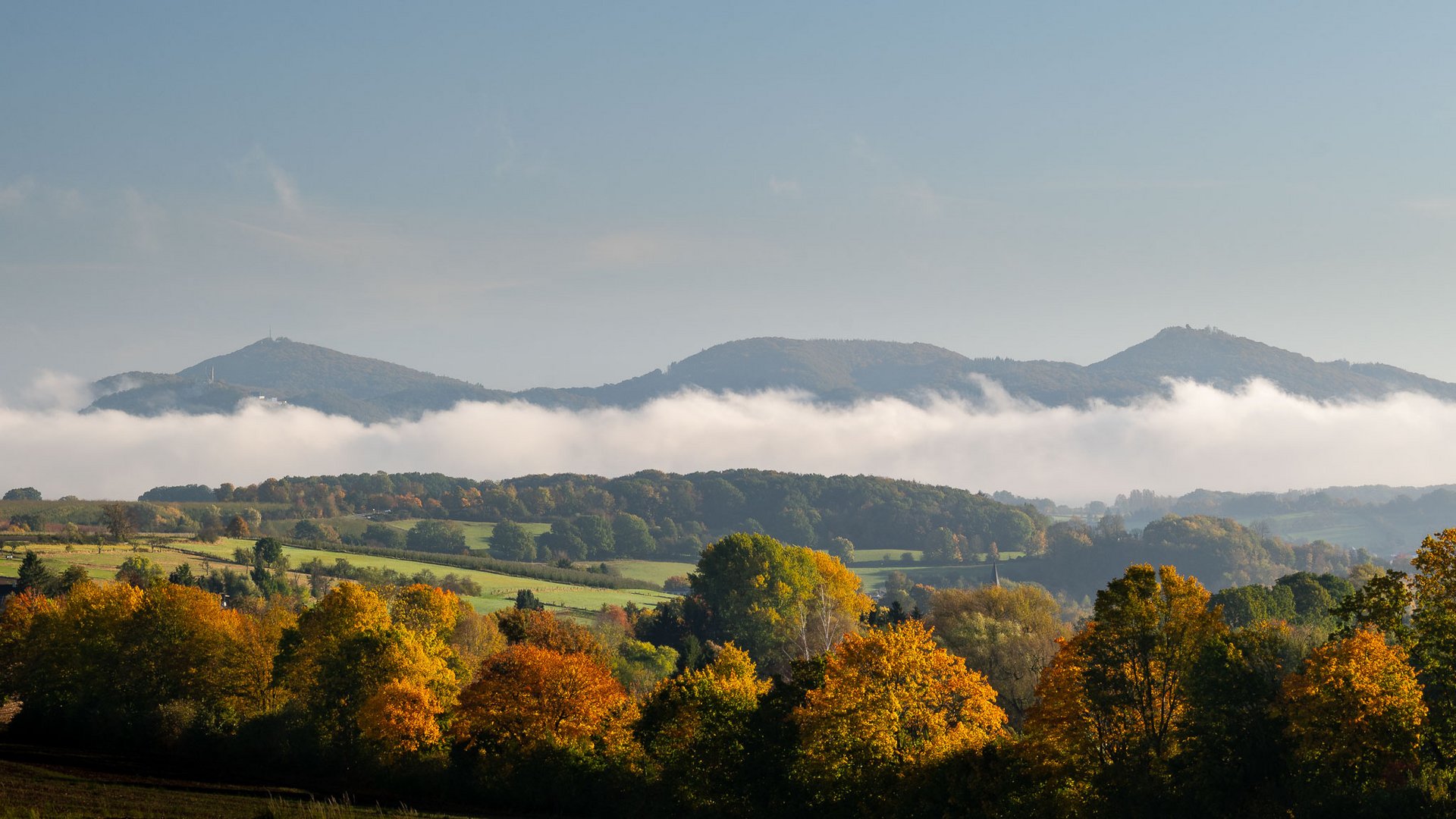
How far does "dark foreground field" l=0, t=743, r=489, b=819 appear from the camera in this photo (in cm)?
4688

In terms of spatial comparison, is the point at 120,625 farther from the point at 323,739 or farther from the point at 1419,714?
the point at 1419,714

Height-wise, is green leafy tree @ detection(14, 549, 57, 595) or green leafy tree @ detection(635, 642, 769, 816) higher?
green leafy tree @ detection(14, 549, 57, 595)

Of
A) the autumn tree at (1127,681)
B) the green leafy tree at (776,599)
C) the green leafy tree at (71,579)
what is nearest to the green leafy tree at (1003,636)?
the green leafy tree at (776,599)

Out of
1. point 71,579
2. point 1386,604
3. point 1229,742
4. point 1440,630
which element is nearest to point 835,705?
point 1229,742

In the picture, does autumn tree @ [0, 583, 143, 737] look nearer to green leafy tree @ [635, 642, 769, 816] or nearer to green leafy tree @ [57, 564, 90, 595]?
green leafy tree @ [57, 564, 90, 595]

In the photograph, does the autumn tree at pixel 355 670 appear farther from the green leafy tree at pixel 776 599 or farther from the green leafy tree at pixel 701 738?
the green leafy tree at pixel 776 599

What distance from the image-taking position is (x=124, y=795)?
60531 millimetres

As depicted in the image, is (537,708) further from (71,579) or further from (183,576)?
(183,576)

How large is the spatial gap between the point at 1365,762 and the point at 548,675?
4515 cm

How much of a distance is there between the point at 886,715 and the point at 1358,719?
70.9ft

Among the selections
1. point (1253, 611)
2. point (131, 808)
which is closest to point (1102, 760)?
point (131, 808)

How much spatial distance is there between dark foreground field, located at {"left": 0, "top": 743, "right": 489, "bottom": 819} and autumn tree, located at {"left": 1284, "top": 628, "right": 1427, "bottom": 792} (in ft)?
120

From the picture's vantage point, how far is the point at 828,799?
193ft

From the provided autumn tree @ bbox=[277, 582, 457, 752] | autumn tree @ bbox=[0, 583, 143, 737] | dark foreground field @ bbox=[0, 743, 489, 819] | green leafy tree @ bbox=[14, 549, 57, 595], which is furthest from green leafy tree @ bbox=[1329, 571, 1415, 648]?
green leafy tree @ bbox=[14, 549, 57, 595]
